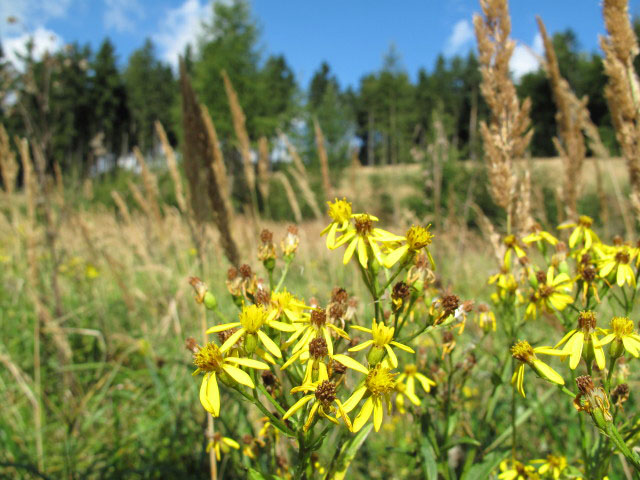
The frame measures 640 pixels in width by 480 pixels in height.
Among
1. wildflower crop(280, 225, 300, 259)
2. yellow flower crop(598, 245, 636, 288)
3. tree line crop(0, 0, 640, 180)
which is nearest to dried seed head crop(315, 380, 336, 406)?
wildflower crop(280, 225, 300, 259)

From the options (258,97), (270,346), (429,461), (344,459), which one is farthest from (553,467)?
(258,97)

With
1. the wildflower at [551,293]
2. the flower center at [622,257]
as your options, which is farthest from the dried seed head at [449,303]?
the flower center at [622,257]

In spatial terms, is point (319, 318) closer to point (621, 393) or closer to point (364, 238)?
point (364, 238)

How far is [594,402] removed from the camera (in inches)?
25.6

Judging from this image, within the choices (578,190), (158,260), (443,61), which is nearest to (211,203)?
(578,190)

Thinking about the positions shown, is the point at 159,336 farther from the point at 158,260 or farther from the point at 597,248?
the point at 597,248

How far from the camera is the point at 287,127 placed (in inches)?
1168

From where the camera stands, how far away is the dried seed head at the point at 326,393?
63cm

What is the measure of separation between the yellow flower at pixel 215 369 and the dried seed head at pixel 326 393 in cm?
9

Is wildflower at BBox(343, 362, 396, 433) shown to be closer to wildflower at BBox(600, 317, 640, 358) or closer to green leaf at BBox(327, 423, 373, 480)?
green leaf at BBox(327, 423, 373, 480)

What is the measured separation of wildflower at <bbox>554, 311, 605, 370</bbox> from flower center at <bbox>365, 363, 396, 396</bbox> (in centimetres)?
30

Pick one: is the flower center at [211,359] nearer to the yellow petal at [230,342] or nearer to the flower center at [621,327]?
the yellow petal at [230,342]

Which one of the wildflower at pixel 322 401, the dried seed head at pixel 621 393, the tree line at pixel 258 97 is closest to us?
the wildflower at pixel 322 401

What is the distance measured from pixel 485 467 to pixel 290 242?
0.67m
